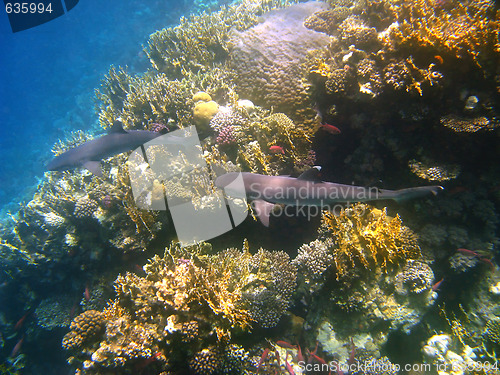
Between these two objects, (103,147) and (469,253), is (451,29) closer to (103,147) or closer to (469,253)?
(469,253)

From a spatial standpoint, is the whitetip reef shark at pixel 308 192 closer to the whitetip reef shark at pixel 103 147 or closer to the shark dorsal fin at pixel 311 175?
the shark dorsal fin at pixel 311 175

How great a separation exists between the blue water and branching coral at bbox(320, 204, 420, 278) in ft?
71.7

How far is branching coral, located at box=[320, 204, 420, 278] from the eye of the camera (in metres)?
4.43

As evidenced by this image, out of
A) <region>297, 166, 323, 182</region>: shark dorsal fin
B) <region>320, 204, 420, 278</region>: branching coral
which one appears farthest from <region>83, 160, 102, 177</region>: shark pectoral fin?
<region>320, 204, 420, 278</region>: branching coral

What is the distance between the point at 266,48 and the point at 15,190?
29470 mm

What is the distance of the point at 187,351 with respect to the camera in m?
3.83

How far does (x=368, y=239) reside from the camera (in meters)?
4.47

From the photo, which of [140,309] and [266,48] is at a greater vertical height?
[266,48]

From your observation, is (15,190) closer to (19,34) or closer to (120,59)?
(120,59)

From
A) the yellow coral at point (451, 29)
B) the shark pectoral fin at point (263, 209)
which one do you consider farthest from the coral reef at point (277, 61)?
the shark pectoral fin at point (263, 209)

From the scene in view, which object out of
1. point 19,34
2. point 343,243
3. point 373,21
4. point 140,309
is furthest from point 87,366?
point 19,34

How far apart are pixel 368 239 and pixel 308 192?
5.14 ft

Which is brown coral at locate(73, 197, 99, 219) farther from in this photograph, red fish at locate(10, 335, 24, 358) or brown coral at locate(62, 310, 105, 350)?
red fish at locate(10, 335, 24, 358)

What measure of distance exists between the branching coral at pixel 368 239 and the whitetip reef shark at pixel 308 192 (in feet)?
1.93
